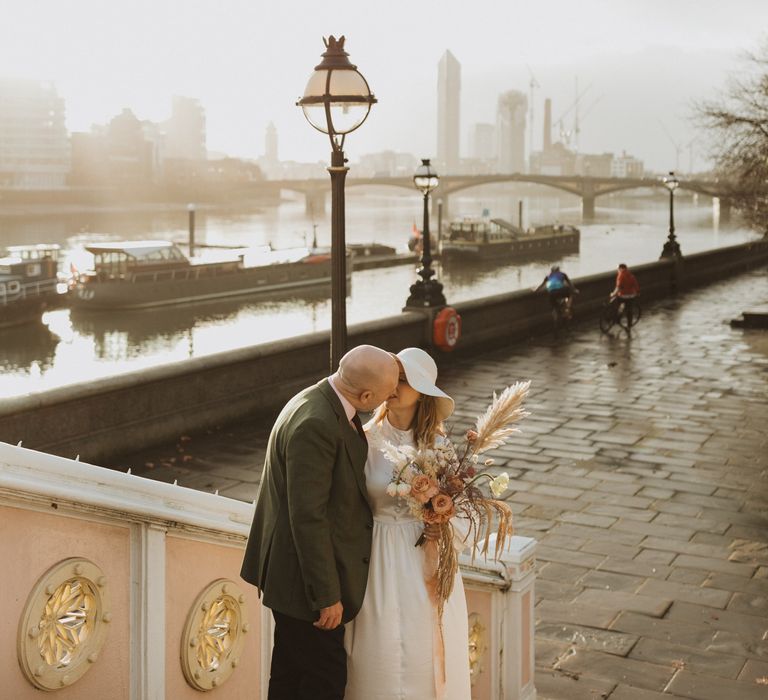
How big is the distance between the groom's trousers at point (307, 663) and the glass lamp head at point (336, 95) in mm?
3757

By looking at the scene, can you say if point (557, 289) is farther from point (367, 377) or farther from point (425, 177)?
point (367, 377)

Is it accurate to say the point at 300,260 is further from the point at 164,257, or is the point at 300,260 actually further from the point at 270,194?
the point at 270,194

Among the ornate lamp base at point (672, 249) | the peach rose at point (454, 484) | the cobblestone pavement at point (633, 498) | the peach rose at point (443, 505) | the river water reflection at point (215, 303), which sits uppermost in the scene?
the peach rose at point (454, 484)

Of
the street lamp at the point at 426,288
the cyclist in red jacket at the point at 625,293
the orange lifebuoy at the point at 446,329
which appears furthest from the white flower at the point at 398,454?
the cyclist in red jacket at the point at 625,293

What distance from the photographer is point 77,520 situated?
2.93 meters

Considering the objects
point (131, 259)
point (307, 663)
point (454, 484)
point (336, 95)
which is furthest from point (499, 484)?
point (131, 259)

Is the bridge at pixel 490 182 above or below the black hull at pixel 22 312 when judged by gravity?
above

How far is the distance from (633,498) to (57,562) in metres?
6.98

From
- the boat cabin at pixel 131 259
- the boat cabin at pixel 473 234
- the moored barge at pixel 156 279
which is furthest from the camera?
the boat cabin at pixel 473 234

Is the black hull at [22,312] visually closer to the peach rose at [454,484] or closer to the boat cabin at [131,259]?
the boat cabin at [131,259]

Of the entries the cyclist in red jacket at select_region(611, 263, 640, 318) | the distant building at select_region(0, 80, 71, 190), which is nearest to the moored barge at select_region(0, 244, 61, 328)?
the cyclist in red jacket at select_region(611, 263, 640, 318)

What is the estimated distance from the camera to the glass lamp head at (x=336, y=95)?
6.36m

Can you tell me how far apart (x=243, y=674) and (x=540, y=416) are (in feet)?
30.4

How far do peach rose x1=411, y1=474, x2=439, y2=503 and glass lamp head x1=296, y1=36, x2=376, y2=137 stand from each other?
3.61 metres
